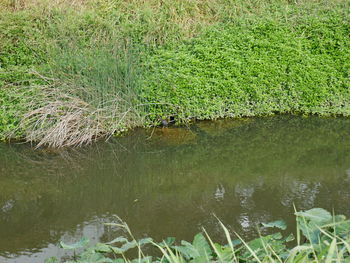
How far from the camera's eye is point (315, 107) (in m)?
7.41

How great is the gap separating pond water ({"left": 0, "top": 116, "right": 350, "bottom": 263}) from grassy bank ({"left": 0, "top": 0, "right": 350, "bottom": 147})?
307 mm

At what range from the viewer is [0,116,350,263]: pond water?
473 cm

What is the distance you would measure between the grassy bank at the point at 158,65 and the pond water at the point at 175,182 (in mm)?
307

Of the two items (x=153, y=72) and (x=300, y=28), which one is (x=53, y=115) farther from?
(x=300, y=28)

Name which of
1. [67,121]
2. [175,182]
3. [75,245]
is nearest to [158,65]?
[67,121]

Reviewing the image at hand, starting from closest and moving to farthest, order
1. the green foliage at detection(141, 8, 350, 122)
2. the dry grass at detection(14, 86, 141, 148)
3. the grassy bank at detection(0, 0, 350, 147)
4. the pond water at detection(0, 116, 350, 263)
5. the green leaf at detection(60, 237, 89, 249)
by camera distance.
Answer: the green leaf at detection(60, 237, 89, 249) < the pond water at detection(0, 116, 350, 263) < the dry grass at detection(14, 86, 141, 148) < the grassy bank at detection(0, 0, 350, 147) < the green foliage at detection(141, 8, 350, 122)

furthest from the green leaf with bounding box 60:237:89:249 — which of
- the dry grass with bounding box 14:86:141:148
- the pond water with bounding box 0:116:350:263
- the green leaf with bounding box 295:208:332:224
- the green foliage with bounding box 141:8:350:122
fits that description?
the green foliage with bounding box 141:8:350:122

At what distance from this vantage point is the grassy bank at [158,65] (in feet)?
22.2

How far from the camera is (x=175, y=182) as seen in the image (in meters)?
5.65

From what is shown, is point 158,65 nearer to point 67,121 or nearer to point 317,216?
point 67,121

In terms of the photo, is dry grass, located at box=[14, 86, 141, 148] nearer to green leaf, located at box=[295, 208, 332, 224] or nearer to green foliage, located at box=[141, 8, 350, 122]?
green foliage, located at box=[141, 8, 350, 122]

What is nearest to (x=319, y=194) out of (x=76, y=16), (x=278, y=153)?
(x=278, y=153)

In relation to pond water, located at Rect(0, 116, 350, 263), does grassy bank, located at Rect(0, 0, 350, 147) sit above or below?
above

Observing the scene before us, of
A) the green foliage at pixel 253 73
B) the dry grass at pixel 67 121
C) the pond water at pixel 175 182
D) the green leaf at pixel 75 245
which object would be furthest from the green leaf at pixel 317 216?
the green foliage at pixel 253 73
